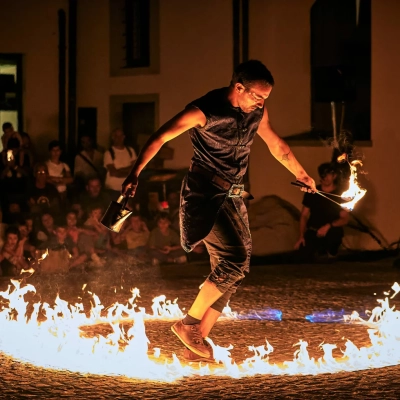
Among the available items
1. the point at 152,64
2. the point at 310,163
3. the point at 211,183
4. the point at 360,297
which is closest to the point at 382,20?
the point at 310,163

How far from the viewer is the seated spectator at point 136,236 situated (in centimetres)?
1120

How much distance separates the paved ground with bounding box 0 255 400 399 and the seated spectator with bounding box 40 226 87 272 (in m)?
0.33

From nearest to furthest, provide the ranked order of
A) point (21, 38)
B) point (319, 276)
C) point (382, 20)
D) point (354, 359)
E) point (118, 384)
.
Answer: point (118, 384) < point (354, 359) < point (319, 276) < point (382, 20) < point (21, 38)

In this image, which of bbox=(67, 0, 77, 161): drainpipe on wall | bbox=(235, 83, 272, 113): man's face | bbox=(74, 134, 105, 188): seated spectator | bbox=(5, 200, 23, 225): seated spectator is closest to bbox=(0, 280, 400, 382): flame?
bbox=(235, 83, 272, 113): man's face

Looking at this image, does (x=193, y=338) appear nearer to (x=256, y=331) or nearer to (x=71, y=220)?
(x=256, y=331)

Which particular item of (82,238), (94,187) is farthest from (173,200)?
(82,238)

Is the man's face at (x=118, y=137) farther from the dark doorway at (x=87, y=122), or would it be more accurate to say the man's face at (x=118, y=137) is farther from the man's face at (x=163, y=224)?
the dark doorway at (x=87, y=122)

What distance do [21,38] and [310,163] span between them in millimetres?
4478

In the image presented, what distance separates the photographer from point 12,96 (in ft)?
46.5

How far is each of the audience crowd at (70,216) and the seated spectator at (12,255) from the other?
0.01 metres

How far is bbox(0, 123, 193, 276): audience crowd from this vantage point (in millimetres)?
10445

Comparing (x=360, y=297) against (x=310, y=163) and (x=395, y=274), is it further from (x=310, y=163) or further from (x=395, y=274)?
(x=310, y=163)

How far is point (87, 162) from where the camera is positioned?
1254 centimetres

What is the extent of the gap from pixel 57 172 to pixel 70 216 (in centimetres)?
116
